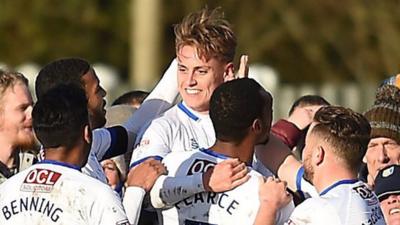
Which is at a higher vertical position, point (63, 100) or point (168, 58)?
point (63, 100)

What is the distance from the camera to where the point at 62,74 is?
27.6ft

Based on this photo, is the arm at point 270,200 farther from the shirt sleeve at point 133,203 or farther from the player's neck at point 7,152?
the player's neck at point 7,152

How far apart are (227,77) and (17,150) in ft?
3.95

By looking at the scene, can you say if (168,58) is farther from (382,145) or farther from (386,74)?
(382,145)

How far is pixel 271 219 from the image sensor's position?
25.0 ft

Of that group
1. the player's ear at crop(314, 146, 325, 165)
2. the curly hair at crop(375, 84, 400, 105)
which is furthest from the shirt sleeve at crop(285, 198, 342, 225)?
the curly hair at crop(375, 84, 400, 105)

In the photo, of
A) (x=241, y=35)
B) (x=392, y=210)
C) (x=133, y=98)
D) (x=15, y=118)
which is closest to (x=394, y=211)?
(x=392, y=210)

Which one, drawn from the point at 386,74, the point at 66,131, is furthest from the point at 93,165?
the point at 386,74

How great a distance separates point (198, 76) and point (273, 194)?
994mm

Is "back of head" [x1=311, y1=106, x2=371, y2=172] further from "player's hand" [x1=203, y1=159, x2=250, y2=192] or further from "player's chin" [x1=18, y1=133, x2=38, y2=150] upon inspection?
"player's chin" [x1=18, y1=133, x2=38, y2=150]

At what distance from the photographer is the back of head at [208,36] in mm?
8367

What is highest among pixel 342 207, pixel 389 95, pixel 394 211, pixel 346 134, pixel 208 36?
pixel 208 36

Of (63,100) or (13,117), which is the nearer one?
(63,100)

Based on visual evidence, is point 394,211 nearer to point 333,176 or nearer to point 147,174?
point 333,176
